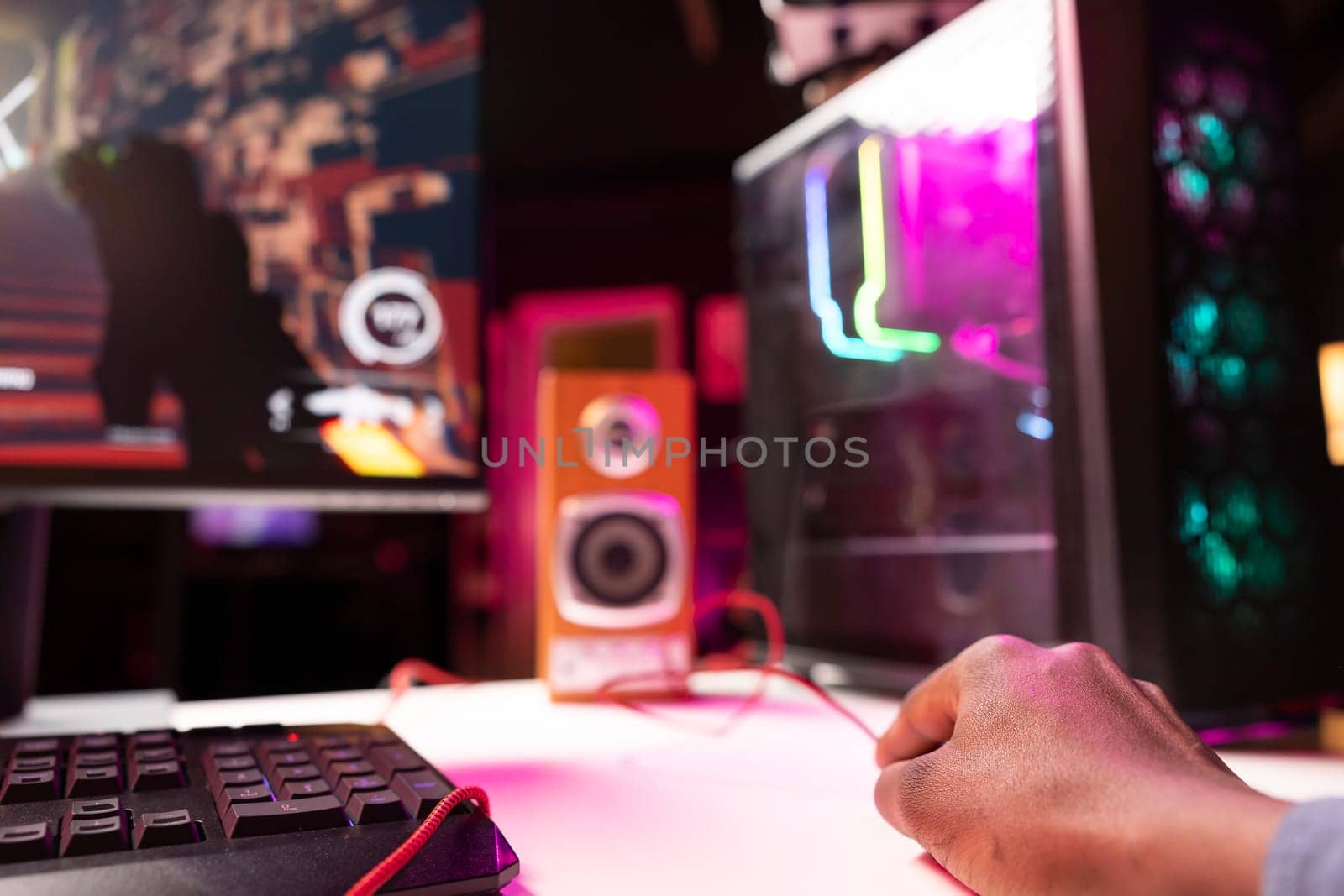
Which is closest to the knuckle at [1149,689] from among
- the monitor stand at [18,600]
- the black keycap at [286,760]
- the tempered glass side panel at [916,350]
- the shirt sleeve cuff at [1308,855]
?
the shirt sleeve cuff at [1308,855]

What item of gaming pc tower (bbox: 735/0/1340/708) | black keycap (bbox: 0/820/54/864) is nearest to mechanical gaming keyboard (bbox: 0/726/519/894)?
black keycap (bbox: 0/820/54/864)

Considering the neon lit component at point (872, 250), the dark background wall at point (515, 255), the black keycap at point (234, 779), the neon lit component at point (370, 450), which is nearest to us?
the black keycap at point (234, 779)

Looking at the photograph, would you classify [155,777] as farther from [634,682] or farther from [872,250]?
[872,250]

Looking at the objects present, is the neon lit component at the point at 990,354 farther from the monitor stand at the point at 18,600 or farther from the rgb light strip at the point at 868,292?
the monitor stand at the point at 18,600

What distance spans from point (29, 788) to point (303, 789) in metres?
0.09

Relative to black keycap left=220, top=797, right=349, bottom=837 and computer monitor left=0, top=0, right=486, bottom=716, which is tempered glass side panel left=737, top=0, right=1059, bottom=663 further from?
black keycap left=220, top=797, right=349, bottom=837

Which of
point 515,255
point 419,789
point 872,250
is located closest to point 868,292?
point 872,250

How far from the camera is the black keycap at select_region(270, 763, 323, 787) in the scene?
0.34m

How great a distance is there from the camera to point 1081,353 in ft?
1.77

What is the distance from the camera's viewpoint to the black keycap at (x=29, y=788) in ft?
1.02

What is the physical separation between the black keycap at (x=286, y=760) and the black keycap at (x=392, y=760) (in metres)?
0.02

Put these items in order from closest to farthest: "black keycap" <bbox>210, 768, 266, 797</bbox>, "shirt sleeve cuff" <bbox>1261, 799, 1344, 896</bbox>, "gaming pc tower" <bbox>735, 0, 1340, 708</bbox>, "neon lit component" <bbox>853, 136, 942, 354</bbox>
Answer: "shirt sleeve cuff" <bbox>1261, 799, 1344, 896</bbox> < "black keycap" <bbox>210, 768, 266, 797</bbox> < "gaming pc tower" <bbox>735, 0, 1340, 708</bbox> < "neon lit component" <bbox>853, 136, 942, 354</bbox>

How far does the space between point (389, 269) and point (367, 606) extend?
9.06 ft

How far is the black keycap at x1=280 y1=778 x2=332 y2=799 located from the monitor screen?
347mm
